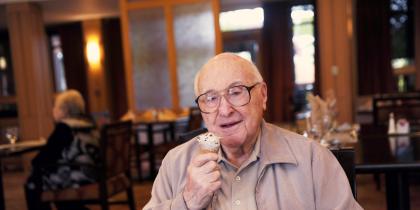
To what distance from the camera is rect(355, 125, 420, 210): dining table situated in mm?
1758

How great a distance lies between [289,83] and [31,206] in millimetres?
7315

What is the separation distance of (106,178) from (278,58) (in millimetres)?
7068

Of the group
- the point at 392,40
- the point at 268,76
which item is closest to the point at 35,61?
the point at 268,76

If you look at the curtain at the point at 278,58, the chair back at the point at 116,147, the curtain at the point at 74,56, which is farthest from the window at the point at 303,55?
the chair back at the point at 116,147

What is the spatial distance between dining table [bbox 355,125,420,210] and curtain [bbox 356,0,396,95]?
21.0 feet

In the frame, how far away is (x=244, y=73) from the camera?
51.7 inches

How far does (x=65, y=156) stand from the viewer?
9.87ft

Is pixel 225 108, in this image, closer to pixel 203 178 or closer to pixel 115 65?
pixel 203 178

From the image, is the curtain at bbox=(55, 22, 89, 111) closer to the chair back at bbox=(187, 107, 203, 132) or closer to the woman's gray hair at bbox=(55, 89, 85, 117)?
the chair back at bbox=(187, 107, 203, 132)

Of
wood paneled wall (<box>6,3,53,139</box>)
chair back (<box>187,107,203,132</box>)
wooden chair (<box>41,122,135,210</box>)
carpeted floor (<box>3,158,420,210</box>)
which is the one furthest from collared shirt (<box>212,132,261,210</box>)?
wood paneled wall (<box>6,3,53,139</box>)

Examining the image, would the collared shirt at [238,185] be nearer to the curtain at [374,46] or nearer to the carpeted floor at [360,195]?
the carpeted floor at [360,195]

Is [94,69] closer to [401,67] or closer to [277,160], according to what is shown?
[401,67]

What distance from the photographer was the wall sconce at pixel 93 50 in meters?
9.32

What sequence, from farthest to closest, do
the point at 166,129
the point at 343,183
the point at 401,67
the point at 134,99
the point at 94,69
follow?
the point at 94,69 < the point at 401,67 < the point at 134,99 < the point at 166,129 < the point at 343,183
